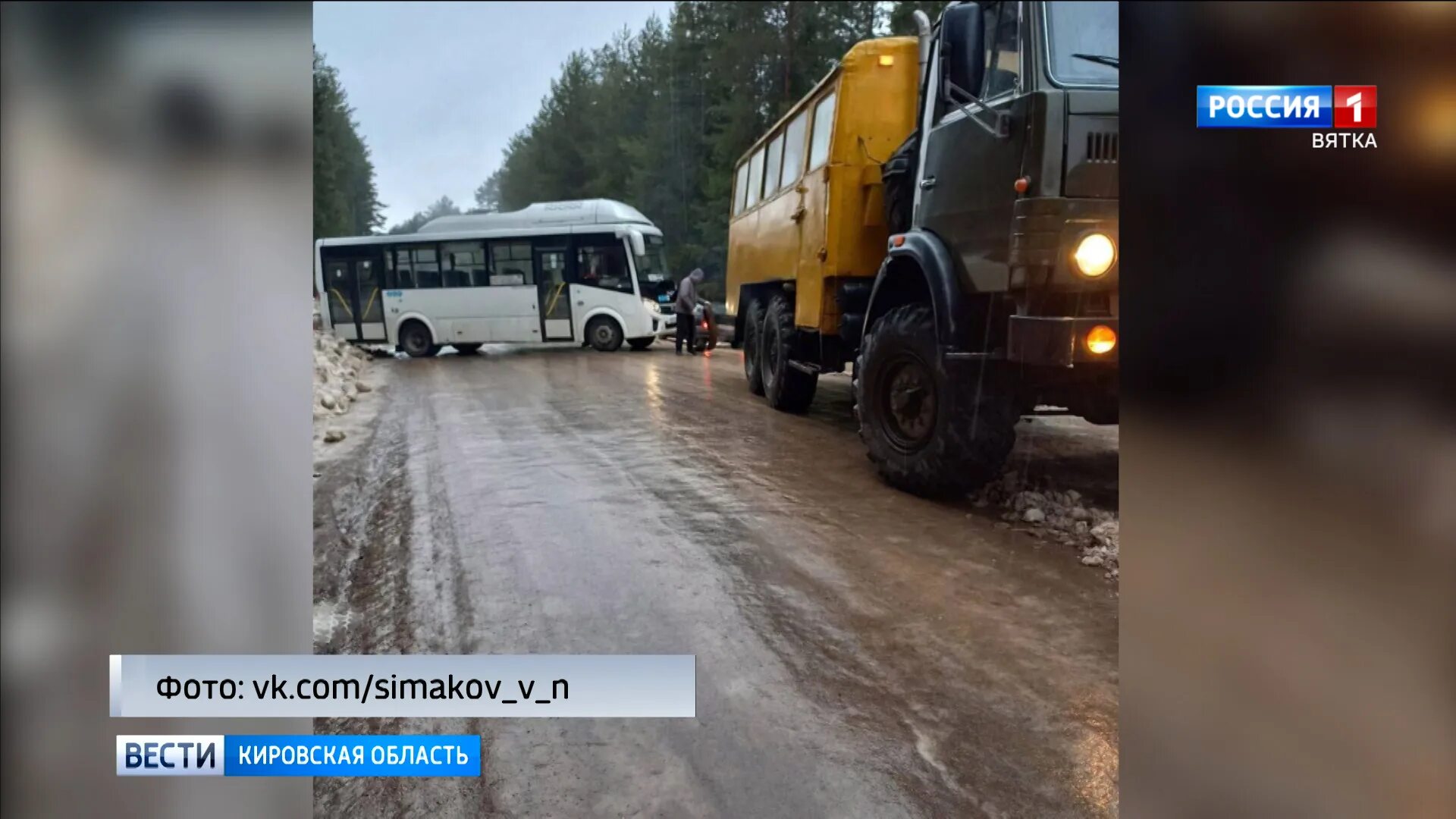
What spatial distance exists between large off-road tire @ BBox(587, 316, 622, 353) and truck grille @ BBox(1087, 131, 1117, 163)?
2.37m

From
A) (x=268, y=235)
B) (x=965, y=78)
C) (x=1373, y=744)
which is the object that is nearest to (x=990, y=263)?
(x=965, y=78)

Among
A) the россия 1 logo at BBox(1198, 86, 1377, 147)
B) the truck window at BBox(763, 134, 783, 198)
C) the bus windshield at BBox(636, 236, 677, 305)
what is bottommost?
the bus windshield at BBox(636, 236, 677, 305)

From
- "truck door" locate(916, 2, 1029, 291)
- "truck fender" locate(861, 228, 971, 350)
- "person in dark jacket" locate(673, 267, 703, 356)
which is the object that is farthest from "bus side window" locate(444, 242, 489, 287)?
"truck door" locate(916, 2, 1029, 291)

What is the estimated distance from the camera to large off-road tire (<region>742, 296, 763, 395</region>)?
546 centimetres

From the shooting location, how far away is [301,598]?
72.3 inches

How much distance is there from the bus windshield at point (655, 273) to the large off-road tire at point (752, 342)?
1579 millimetres

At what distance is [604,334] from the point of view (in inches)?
185

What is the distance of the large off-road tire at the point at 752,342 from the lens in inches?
215

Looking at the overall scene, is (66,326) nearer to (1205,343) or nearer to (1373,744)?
(1205,343)

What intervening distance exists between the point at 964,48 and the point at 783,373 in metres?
2.11

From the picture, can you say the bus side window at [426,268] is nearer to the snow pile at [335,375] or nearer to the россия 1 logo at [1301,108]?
the snow pile at [335,375]

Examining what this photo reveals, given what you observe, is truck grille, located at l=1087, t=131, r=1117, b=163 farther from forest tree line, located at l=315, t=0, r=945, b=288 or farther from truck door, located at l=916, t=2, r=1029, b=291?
forest tree line, located at l=315, t=0, r=945, b=288

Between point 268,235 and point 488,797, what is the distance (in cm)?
121

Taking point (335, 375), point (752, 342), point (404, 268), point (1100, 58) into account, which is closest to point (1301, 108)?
point (1100, 58)
